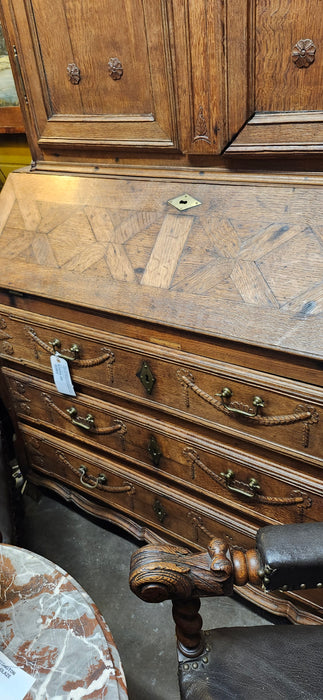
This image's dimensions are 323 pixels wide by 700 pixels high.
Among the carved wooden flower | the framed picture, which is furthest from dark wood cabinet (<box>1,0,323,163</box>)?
the framed picture

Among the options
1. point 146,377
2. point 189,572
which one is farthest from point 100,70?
point 189,572

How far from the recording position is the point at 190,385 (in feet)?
4.91

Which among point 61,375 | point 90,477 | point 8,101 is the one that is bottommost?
point 90,477

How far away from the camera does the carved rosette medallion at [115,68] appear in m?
1.64

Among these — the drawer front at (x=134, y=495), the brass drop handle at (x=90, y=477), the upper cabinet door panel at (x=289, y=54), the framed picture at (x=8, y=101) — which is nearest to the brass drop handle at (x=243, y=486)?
the drawer front at (x=134, y=495)

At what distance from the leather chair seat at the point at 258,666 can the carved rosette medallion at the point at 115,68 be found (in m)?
1.65

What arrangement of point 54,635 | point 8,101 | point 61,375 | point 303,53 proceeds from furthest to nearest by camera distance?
point 8,101 → point 61,375 → point 303,53 → point 54,635

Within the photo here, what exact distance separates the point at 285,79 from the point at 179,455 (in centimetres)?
118

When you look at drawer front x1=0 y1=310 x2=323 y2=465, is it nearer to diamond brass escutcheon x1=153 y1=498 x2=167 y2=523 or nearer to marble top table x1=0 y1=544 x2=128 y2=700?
diamond brass escutcheon x1=153 y1=498 x2=167 y2=523

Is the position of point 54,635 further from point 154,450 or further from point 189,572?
point 154,450

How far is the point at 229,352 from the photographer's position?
1.36 meters

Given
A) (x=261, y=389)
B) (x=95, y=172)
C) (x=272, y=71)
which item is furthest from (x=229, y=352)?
(x=95, y=172)

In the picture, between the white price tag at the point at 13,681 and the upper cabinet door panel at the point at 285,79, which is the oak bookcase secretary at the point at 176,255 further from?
the white price tag at the point at 13,681

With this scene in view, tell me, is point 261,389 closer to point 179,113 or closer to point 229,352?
point 229,352
